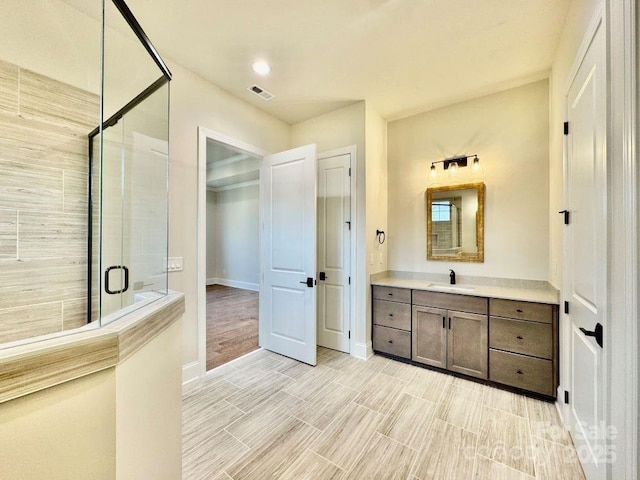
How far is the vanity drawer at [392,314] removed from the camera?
279cm

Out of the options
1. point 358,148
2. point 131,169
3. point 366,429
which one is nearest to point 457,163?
point 358,148

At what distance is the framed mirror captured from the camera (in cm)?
288

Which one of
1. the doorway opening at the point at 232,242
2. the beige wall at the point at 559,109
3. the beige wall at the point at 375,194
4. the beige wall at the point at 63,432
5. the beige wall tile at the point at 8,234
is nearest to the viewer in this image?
the beige wall at the point at 63,432

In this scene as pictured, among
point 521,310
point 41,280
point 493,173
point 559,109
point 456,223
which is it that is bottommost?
point 521,310

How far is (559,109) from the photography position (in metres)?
2.04

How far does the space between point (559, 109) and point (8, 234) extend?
3.87 meters

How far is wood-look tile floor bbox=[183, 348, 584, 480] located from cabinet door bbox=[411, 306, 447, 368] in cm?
14

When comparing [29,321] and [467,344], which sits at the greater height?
[29,321]

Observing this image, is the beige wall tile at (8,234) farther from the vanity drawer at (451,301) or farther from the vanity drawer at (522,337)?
the vanity drawer at (522,337)

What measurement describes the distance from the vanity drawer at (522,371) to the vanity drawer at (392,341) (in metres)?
0.76

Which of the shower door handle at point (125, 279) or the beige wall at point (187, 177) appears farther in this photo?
the beige wall at point (187, 177)

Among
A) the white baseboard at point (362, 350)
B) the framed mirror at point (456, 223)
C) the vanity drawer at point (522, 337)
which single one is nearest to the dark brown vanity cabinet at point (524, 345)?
the vanity drawer at point (522, 337)

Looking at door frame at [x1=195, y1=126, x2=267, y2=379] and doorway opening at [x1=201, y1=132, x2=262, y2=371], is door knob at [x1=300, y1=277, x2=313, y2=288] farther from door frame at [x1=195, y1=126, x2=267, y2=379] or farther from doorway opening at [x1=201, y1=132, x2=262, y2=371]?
doorway opening at [x1=201, y1=132, x2=262, y2=371]

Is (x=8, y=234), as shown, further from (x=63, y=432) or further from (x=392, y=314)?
(x=392, y=314)
